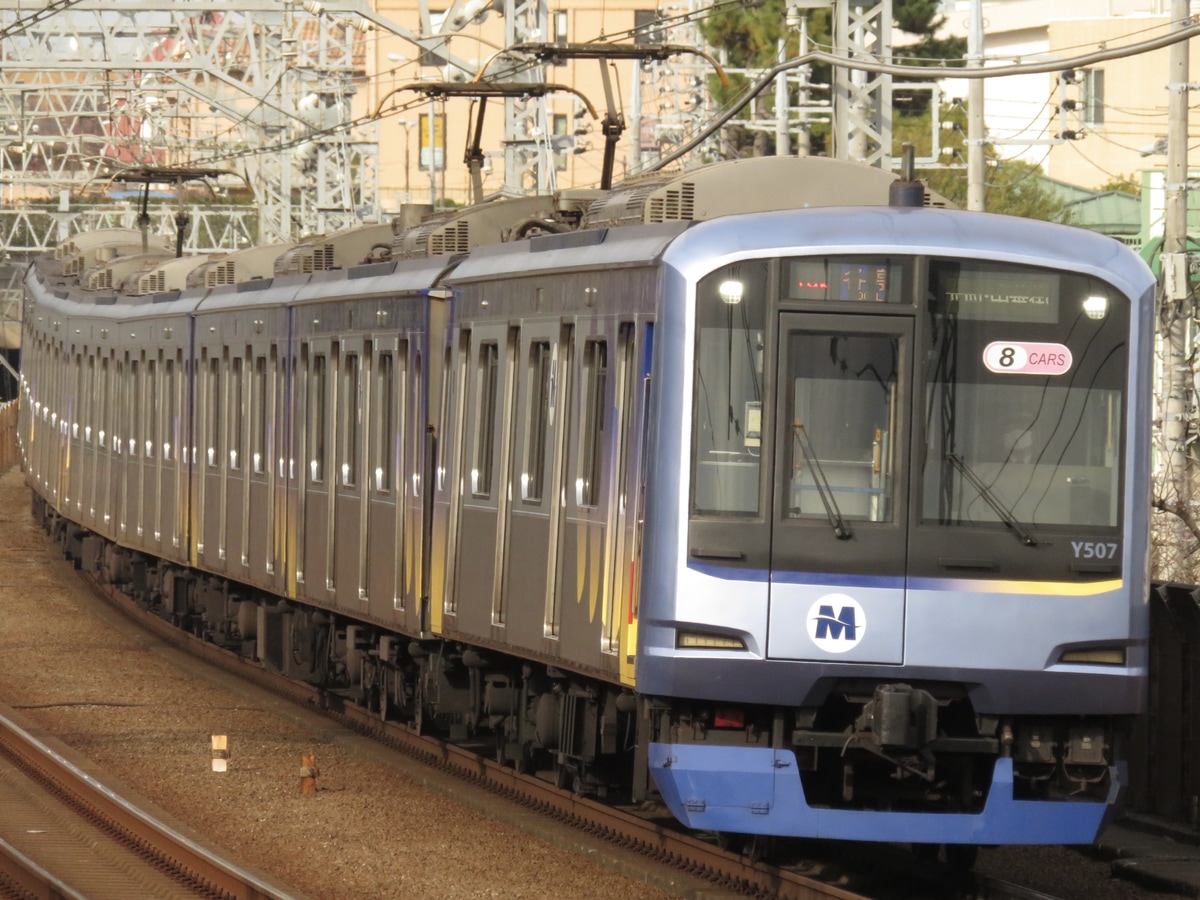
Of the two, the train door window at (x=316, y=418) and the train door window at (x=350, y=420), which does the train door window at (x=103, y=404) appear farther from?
the train door window at (x=350, y=420)

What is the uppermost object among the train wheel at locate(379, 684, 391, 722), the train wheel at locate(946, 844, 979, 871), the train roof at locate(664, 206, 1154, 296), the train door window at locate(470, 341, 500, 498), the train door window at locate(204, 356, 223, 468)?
the train roof at locate(664, 206, 1154, 296)

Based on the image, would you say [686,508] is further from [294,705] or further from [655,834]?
[294,705]

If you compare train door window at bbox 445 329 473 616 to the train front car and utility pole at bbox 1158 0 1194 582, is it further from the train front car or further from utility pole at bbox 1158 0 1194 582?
utility pole at bbox 1158 0 1194 582

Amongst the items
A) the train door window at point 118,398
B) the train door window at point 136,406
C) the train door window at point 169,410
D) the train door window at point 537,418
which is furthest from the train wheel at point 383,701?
the train door window at point 118,398

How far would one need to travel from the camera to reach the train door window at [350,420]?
544 inches

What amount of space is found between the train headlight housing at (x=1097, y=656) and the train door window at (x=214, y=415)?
998cm

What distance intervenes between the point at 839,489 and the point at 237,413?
8.98 metres

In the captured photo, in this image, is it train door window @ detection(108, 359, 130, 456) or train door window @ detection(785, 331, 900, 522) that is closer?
train door window @ detection(785, 331, 900, 522)

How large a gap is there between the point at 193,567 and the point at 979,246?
11164 mm

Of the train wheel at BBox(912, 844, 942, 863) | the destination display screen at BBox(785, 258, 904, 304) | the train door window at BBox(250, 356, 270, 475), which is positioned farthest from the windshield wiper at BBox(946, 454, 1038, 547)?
the train door window at BBox(250, 356, 270, 475)

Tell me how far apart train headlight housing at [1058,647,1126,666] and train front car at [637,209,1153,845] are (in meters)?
0.01

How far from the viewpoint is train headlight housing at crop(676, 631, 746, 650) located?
28.6 feet

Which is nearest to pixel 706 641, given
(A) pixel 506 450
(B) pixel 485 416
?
(A) pixel 506 450

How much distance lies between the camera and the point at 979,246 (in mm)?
8930
